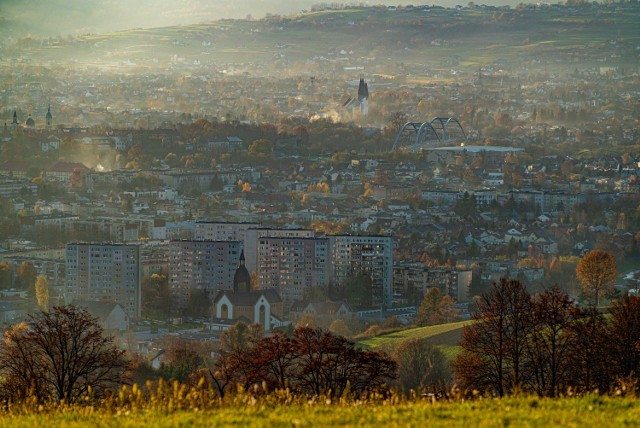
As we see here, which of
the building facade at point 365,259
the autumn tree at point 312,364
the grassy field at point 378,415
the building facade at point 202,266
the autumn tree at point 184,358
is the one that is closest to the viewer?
the grassy field at point 378,415

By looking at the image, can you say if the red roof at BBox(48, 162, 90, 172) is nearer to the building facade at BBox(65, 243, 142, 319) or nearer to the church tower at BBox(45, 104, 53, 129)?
the church tower at BBox(45, 104, 53, 129)

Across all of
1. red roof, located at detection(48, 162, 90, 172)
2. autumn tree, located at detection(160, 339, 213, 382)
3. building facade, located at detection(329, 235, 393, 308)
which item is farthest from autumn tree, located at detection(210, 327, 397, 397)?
red roof, located at detection(48, 162, 90, 172)

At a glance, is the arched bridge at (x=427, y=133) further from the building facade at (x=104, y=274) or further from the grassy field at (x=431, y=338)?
the grassy field at (x=431, y=338)

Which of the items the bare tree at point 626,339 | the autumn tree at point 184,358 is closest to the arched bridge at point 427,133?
the autumn tree at point 184,358

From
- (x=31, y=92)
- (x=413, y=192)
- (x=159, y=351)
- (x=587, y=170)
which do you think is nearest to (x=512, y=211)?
(x=413, y=192)

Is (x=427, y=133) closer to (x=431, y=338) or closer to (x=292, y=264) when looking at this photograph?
(x=292, y=264)

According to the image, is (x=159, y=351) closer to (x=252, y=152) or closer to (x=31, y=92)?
(x=252, y=152)

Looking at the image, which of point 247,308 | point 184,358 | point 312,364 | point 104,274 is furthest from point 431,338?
point 104,274
